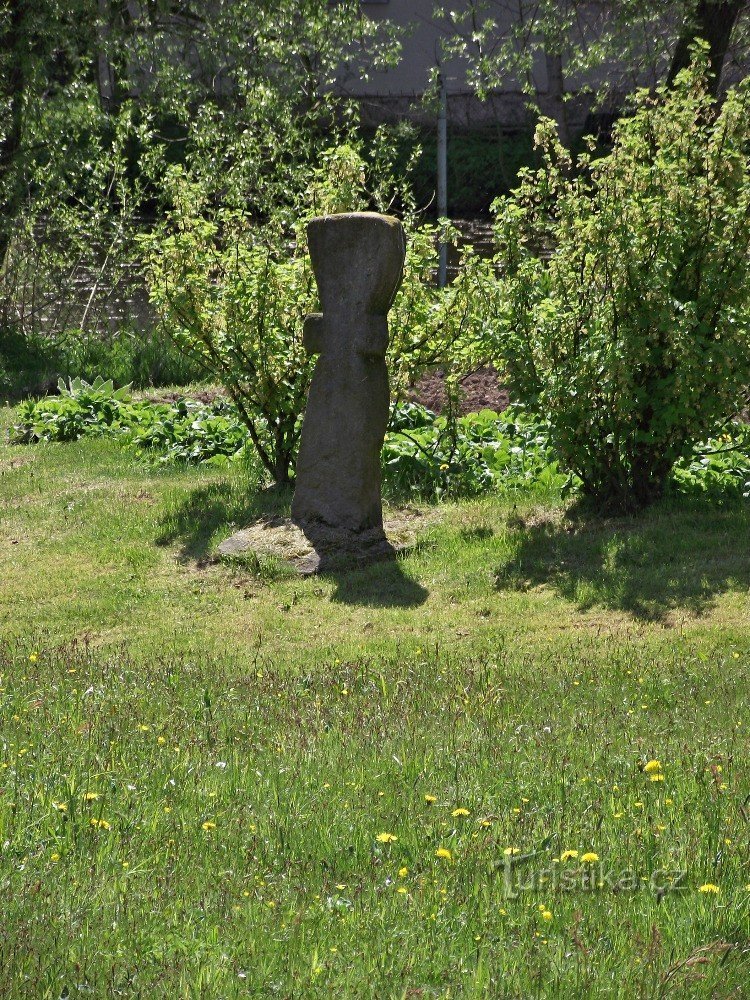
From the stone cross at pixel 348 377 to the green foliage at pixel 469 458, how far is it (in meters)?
1.23

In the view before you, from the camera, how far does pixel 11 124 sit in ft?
53.7

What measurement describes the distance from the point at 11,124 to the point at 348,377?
9.23 meters

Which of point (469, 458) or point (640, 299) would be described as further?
point (469, 458)

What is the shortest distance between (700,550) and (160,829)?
520cm

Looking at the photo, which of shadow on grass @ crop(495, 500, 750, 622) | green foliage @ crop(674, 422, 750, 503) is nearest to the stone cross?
shadow on grass @ crop(495, 500, 750, 622)

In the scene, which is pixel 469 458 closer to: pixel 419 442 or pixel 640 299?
pixel 419 442

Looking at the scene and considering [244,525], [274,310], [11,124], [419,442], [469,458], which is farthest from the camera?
[11,124]

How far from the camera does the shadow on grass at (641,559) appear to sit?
795 cm

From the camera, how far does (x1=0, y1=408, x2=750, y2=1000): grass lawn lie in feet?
11.3

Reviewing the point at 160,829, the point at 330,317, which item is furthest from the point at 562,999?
the point at 330,317

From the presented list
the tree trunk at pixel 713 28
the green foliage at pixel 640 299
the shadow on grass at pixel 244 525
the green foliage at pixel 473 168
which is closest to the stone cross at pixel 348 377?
the shadow on grass at pixel 244 525

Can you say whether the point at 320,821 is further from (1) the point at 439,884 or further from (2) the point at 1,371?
(2) the point at 1,371

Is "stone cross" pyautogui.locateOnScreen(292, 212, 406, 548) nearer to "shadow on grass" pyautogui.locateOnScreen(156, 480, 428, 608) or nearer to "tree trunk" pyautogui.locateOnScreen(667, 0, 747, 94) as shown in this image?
"shadow on grass" pyautogui.locateOnScreen(156, 480, 428, 608)

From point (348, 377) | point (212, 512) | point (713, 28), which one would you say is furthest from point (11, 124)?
point (348, 377)
